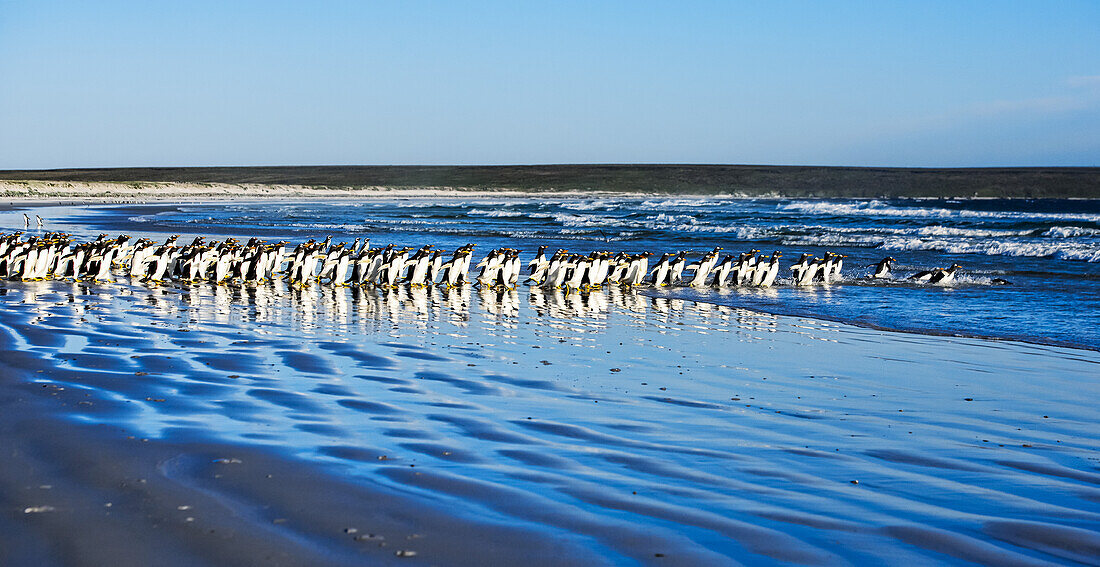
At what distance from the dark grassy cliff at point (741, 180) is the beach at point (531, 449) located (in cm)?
7713

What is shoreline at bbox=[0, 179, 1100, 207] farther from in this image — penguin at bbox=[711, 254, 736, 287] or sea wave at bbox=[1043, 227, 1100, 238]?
penguin at bbox=[711, 254, 736, 287]

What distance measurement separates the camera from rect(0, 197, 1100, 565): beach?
11.7ft

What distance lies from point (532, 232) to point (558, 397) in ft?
90.3

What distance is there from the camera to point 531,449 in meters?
4.93

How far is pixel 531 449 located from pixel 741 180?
97970 millimetres

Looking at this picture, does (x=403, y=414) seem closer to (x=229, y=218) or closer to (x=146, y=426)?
(x=146, y=426)

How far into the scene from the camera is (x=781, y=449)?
5.11 metres

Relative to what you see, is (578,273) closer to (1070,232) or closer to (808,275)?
(808,275)

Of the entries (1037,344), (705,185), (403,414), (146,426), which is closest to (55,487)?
(146,426)

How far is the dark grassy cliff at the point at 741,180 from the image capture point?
8412 cm

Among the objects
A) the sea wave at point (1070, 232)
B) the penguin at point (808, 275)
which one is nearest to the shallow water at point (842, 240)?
the sea wave at point (1070, 232)

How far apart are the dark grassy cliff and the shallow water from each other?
37875mm

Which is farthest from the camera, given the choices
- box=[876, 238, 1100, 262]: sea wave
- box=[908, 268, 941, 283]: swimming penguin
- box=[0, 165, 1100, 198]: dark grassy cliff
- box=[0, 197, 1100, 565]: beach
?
box=[0, 165, 1100, 198]: dark grassy cliff

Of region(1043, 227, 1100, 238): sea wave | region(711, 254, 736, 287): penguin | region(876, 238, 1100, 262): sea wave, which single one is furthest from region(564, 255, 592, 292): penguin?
region(1043, 227, 1100, 238): sea wave
